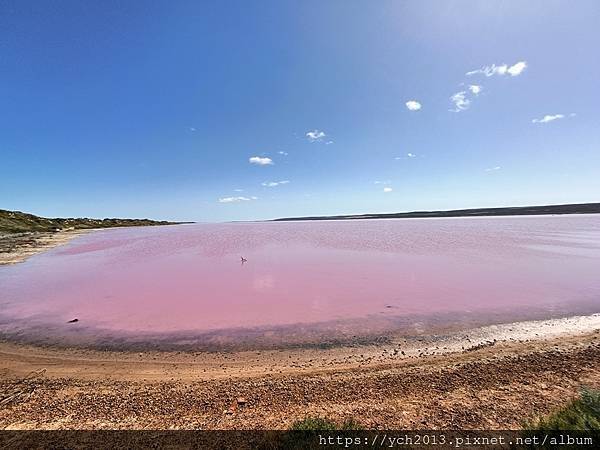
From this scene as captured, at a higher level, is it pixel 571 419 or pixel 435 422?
pixel 571 419

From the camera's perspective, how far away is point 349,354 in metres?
6.51

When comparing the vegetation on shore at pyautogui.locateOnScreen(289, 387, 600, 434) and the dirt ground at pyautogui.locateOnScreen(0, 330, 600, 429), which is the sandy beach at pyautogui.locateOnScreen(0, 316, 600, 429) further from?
the vegetation on shore at pyautogui.locateOnScreen(289, 387, 600, 434)

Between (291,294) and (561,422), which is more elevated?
(561,422)

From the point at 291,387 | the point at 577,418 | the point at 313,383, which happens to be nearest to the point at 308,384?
the point at 313,383

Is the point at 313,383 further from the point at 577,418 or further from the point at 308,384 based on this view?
the point at 577,418

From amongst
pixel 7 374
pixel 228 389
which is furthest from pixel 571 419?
pixel 7 374

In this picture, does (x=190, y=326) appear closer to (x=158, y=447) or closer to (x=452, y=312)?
(x=158, y=447)

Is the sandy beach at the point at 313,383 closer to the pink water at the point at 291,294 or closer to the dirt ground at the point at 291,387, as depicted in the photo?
the dirt ground at the point at 291,387

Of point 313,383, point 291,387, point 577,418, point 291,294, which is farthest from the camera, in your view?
point 291,294

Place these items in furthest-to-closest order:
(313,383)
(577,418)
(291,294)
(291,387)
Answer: (291,294), (313,383), (291,387), (577,418)

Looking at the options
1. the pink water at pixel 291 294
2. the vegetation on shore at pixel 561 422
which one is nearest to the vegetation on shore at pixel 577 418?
the vegetation on shore at pixel 561 422

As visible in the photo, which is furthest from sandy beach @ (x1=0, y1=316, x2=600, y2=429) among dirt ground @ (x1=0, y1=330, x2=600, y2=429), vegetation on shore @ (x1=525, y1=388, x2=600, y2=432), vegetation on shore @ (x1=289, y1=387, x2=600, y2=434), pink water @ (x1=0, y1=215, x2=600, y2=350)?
pink water @ (x1=0, y1=215, x2=600, y2=350)

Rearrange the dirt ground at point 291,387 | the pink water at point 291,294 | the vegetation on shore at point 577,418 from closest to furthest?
→ the vegetation on shore at point 577,418 → the dirt ground at point 291,387 → the pink water at point 291,294

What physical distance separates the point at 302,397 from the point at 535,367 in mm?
4335
